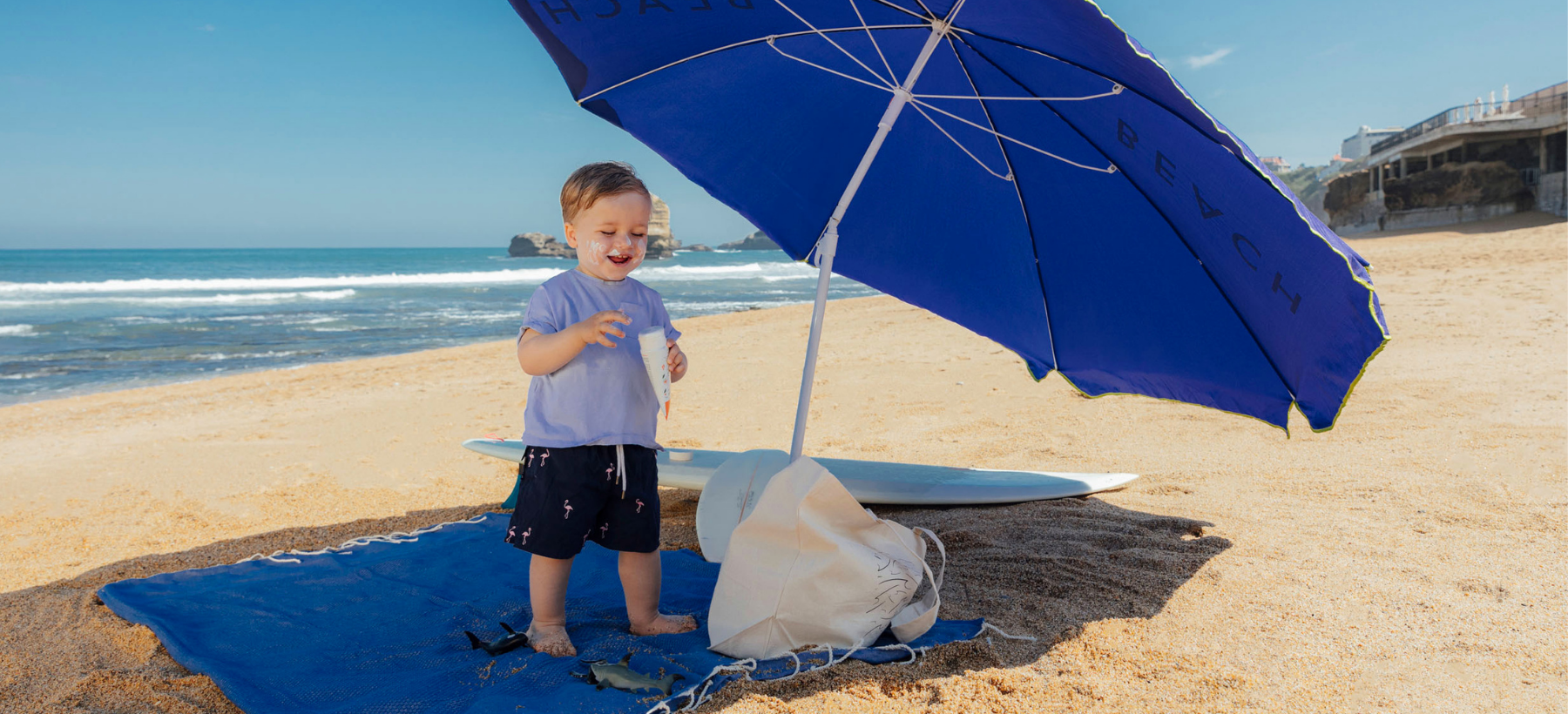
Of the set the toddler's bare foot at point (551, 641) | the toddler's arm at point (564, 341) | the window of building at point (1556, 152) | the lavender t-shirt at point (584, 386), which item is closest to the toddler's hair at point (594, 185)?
the lavender t-shirt at point (584, 386)

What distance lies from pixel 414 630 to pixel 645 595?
2.39 feet

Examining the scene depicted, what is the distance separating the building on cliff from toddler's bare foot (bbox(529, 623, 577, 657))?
83.5ft

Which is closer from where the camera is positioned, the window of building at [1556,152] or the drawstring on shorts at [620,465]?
the drawstring on shorts at [620,465]

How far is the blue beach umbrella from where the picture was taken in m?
2.07

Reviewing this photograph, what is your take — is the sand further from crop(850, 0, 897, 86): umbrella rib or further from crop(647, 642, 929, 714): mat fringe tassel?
crop(850, 0, 897, 86): umbrella rib

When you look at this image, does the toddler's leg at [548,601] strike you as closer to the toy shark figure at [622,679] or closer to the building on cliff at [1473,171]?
the toy shark figure at [622,679]

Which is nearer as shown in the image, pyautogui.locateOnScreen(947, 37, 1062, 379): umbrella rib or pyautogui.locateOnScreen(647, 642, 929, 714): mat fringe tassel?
pyautogui.locateOnScreen(647, 642, 929, 714): mat fringe tassel

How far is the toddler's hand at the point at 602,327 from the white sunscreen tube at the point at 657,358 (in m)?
0.06

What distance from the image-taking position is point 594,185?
2258 millimetres

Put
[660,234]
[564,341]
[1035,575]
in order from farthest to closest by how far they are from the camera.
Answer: [660,234]
[1035,575]
[564,341]

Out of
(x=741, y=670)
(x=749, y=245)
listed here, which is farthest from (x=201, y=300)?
(x=749, y=245)

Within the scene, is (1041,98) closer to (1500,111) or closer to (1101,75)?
(1101,75)

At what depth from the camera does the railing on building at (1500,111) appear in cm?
2328

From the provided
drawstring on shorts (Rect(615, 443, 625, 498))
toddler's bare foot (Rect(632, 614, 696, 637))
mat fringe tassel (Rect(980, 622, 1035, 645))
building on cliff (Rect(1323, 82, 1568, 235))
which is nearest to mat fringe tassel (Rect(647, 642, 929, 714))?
mat fringe tassel (Rect(980, 622, 1035, 645))
